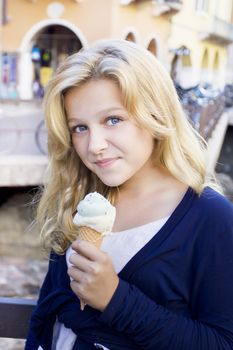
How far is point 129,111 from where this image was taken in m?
1.26

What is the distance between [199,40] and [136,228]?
23.0 m

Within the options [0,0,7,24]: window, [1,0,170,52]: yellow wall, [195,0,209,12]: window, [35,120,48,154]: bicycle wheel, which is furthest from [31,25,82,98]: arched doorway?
[195,0,209,12]: window

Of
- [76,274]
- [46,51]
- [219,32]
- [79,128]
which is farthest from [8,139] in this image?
[219,32]

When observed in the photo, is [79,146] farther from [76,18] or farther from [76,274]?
[76,18]

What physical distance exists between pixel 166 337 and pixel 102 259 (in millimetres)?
226

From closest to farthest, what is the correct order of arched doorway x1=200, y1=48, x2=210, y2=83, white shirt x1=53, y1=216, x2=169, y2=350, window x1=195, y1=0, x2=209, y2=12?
white shirt x1=53, y1=216, x2=169, y2=350 → window x1=195, y1=0, x2=209, y2=12 → arched doorway x1=200, y1=48, x2=210, y2=83

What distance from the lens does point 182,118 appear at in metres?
1.35

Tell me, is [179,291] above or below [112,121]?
below

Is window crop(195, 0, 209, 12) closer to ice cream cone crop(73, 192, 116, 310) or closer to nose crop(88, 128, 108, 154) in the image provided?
nose crop(88, 128, 108, 154)

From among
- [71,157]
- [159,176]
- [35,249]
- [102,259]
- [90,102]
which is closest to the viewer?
[102,259]

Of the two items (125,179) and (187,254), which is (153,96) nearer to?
(125,179)

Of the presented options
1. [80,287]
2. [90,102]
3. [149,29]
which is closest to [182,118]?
[90,102]

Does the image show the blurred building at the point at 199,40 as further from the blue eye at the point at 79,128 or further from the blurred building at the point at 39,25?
the blue eye at the point at 79,128

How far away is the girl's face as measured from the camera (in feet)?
4.13
